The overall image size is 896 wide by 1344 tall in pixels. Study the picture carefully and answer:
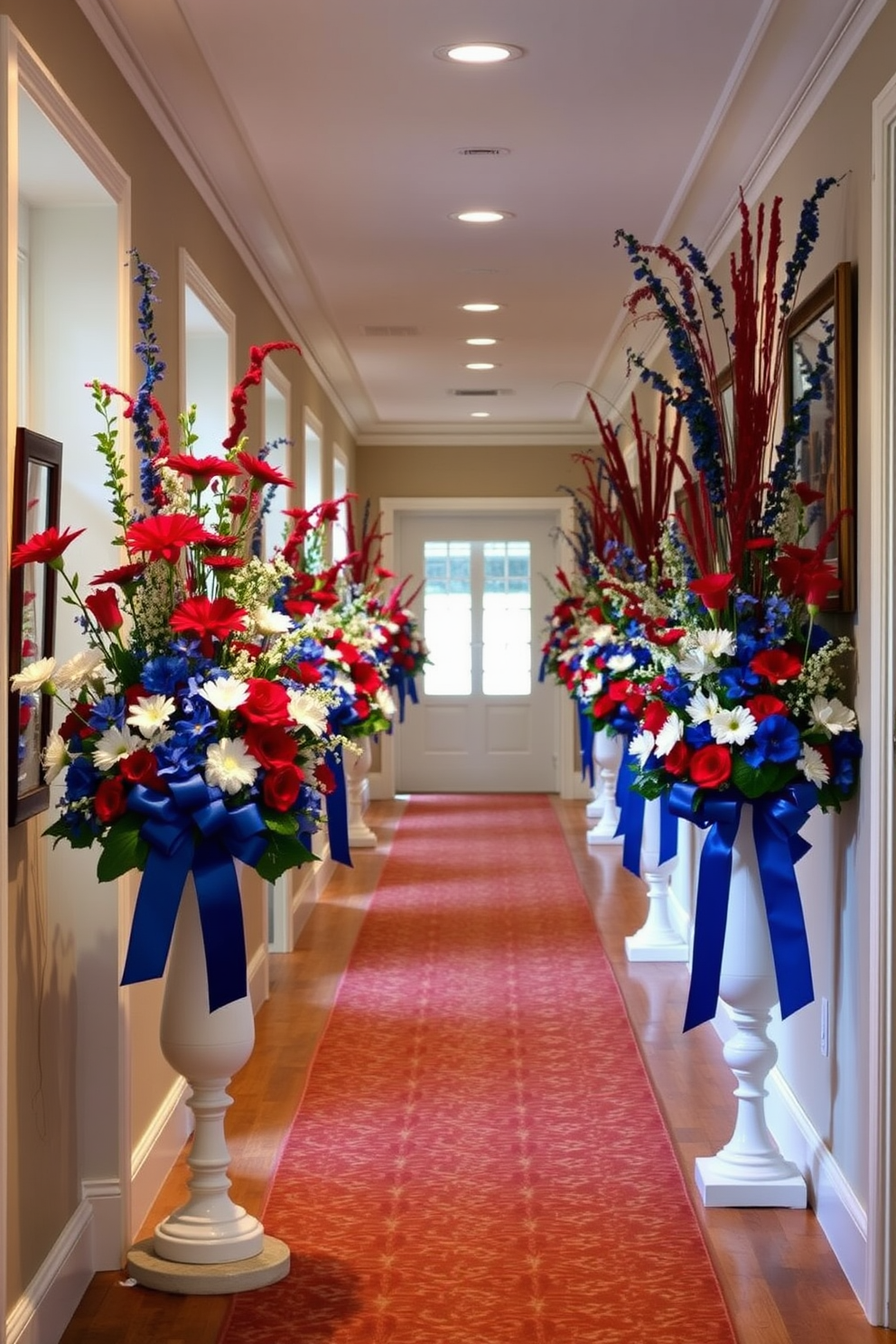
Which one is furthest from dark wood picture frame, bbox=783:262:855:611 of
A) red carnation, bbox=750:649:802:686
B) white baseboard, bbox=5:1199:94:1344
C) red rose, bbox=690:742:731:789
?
white baseboard, bbox=5:1199:94:1344

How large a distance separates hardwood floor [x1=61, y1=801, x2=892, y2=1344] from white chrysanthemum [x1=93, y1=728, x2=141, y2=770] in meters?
1.21

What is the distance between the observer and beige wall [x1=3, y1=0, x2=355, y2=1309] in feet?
9.93

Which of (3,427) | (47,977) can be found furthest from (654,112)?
(47,977)

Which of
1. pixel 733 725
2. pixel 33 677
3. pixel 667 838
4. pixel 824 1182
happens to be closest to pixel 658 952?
pixel 667 838

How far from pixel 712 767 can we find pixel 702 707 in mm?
147

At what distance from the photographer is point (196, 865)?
129 inches

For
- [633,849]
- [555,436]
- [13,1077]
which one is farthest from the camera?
[555,436]

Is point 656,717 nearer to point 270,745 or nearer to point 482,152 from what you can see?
point 270,745

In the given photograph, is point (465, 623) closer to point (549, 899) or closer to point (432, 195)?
point (549, 899)

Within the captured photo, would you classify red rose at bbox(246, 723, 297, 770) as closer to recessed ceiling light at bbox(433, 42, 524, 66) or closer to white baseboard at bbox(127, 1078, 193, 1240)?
white baseboard at bbox(127, 1078, 193, 1240)

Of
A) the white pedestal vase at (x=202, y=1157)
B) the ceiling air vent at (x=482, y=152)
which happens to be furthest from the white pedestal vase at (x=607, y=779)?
the white pedestal vase at (x=202, y=1157)

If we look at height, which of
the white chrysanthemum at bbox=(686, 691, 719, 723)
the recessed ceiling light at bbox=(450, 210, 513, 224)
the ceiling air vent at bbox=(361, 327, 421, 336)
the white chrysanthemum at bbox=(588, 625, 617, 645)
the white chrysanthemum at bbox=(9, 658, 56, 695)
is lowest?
the white chrysanthemum at bbox=(686, 691, 719, 723)

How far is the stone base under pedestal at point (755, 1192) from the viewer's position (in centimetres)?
399

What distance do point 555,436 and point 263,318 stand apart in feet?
19.4
